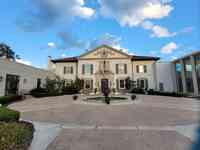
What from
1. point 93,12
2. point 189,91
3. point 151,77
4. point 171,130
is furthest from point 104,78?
point 171,130

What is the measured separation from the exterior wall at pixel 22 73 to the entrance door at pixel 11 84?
0.41 metres

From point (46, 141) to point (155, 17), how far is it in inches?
656

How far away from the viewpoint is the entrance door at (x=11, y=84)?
49.5ft

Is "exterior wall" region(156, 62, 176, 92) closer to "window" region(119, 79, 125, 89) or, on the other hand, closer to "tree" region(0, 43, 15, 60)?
"window" region(119, 79, 125, 89)

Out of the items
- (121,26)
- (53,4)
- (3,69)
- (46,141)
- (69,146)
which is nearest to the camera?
(69,146)

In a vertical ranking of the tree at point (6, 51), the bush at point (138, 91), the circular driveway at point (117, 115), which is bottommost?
the circular driveway at point (117, 115)

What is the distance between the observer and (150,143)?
3895 mm

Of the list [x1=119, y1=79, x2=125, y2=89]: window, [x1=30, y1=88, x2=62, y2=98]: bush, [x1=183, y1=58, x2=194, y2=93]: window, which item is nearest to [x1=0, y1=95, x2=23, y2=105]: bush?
[x1=30, y1=88, x2=62, y2=98]: bush

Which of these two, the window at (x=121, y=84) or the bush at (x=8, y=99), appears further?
the window at (x=121, y=84)

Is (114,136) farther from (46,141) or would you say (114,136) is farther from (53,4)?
(53,4)

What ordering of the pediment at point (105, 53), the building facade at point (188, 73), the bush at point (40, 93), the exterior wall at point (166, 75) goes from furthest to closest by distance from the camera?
the pediment at point (105, 53), the exterior wall at point (166, 75), the bush at point (40, 93), the building facade at point (188, 73)

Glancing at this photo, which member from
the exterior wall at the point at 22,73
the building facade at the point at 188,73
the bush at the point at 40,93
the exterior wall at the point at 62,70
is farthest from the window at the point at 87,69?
the building facade at the point at 188,73

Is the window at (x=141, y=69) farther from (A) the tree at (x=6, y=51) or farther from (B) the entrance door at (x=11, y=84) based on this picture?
(A) the tree at (x=6, y=51)

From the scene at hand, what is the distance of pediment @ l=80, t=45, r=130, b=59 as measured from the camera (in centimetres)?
2500
